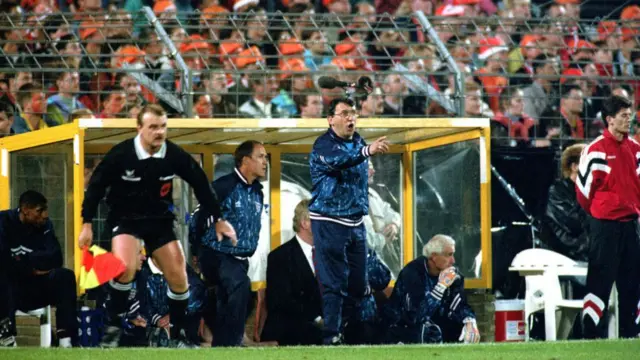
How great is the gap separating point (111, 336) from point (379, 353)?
3.39 meters

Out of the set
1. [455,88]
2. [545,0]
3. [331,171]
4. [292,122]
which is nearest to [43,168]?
[292,122]

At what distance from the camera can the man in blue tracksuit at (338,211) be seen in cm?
867

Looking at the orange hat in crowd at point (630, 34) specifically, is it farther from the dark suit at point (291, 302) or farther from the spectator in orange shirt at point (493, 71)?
the dark suit at point (291, 302)

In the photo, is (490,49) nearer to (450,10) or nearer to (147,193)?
(450,10)

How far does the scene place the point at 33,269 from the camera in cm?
991

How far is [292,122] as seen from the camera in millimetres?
10062

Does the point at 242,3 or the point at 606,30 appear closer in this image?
the point at 606,30

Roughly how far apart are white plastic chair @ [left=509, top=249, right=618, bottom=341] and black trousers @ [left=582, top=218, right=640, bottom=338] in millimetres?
825

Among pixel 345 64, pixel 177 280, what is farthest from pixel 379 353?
pixel 345 64

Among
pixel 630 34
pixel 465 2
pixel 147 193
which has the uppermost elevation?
pixel 465 2

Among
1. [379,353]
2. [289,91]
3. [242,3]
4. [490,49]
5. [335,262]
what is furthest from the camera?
[490,49]

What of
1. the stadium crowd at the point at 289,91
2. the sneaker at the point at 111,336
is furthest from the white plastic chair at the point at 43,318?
the sneaker at the point at 111,336

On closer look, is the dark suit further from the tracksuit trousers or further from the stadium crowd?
the tracksuit trousers

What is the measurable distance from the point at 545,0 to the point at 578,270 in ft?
23.9
